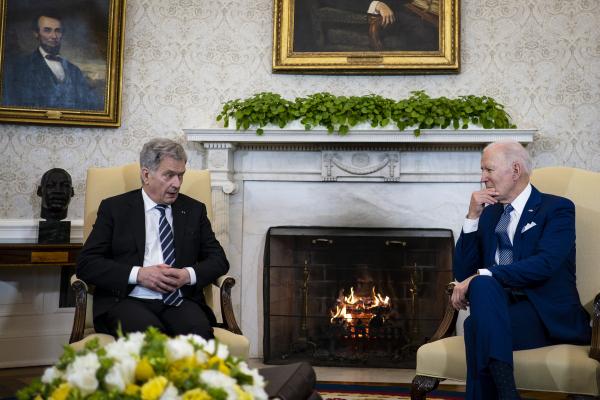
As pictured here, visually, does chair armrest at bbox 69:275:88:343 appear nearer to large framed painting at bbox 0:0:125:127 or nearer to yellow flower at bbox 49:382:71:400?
yellow flower at bbox 49:382:71:400

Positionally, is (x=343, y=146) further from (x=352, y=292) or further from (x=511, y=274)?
(x=511, y=274)

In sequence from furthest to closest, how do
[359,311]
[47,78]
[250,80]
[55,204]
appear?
[250,80] < [47,78] < [359,311] < [55,204]

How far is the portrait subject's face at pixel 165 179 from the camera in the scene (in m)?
3.47

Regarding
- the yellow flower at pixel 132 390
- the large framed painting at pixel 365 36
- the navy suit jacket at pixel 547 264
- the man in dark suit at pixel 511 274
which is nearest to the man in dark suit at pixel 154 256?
the man in dark suit at pixel 511 274

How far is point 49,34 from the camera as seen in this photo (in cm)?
534

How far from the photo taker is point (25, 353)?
202 inches

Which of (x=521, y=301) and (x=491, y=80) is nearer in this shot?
(x=521, y=301)

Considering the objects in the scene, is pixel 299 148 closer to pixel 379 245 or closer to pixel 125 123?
pixel 379 245

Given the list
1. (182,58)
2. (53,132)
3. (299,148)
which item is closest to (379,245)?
(299,148)

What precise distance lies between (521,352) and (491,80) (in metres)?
2.92

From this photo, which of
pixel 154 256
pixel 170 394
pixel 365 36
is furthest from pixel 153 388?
pixel 365 36

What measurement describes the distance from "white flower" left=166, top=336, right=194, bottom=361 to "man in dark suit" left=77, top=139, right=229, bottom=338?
1.62 m

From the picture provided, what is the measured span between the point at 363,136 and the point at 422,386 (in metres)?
2.31

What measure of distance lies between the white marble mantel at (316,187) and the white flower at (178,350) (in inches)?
139
